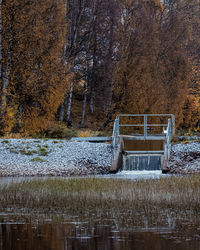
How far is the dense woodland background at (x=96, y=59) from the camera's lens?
2792 cm

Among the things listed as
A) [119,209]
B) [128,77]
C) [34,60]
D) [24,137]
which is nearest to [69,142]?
[24,137]

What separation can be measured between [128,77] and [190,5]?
13.6 metres

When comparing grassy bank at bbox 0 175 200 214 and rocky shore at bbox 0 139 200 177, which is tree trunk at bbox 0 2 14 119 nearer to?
rocky shore at bbox 0 139 200 177

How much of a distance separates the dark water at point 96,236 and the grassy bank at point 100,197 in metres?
1.54

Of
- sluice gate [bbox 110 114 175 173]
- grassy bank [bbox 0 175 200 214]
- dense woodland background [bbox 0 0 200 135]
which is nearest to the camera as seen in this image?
grassy bank [bbox 0 175 200 214]

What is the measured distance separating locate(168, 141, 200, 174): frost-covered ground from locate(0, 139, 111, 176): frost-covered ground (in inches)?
112

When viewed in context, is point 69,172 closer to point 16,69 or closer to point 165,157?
point 165,157

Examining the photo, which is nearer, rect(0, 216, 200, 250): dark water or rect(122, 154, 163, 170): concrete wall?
rect(0, 216, 200, 250): dark water

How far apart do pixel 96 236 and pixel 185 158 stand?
608 inches

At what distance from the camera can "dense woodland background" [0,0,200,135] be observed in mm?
27922

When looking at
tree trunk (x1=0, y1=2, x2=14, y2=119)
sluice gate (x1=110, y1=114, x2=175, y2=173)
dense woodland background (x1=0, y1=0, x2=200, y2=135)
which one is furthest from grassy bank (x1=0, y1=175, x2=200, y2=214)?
dense woodland background (x1=0, y1=0, x2=200, y2=135)

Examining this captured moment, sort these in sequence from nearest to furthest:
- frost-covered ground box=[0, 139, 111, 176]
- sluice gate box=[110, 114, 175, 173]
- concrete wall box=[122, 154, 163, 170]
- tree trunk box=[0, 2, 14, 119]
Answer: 1. frost-covered ground box=[0, 139, 111, 176]
2. sluice gate box=[110, 114, 175, 173]
3. concrete wall box=[122, 154, 163, 170]
4. tree trunk box=[0, 2, 14, 119]

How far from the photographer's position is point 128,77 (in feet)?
114

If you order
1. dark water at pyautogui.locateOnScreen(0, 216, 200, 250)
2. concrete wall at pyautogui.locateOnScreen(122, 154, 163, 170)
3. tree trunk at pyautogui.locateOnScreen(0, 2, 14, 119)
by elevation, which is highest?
tree trunk at pyautogui.locateOnScreen(0, 2, 14, 119)
